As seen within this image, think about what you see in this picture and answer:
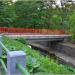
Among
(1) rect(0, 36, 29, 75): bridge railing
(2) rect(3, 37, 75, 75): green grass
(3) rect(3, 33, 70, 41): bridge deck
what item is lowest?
(3) rect(3, 33, 70, 41): bridge deck

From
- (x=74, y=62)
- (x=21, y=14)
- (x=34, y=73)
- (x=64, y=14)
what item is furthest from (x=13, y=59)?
(x=64, y=14)

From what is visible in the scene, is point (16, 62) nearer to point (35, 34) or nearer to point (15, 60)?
point (15, 60)

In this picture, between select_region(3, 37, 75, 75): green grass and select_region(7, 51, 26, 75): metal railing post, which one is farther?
select_region(3, 37, 75, 75): green grass

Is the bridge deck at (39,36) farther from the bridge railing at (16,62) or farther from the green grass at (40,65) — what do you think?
the bridge railing at (16,62)

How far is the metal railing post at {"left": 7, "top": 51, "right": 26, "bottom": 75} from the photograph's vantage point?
9.41ft

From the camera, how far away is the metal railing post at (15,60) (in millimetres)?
2869

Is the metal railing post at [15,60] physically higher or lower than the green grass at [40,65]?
higher

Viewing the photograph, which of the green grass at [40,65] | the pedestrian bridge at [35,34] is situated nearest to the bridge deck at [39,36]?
the pedestrian bridge at [35,34]

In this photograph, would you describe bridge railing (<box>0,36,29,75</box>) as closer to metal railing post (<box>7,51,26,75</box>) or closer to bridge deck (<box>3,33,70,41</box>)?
metal railing post (<box>7,51,26,75</box>)

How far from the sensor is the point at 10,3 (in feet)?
135

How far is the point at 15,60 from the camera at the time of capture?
2906mm

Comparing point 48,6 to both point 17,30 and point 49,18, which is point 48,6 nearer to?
point 49,18

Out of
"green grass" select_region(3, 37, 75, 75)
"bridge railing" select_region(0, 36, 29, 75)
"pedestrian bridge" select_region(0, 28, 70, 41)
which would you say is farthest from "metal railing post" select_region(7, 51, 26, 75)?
"pedestrian bridge" select_region(0, 28, 70, 41)

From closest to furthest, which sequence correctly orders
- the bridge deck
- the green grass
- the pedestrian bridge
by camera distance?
the green grass
the bridge deck
the pedestrian bridge
